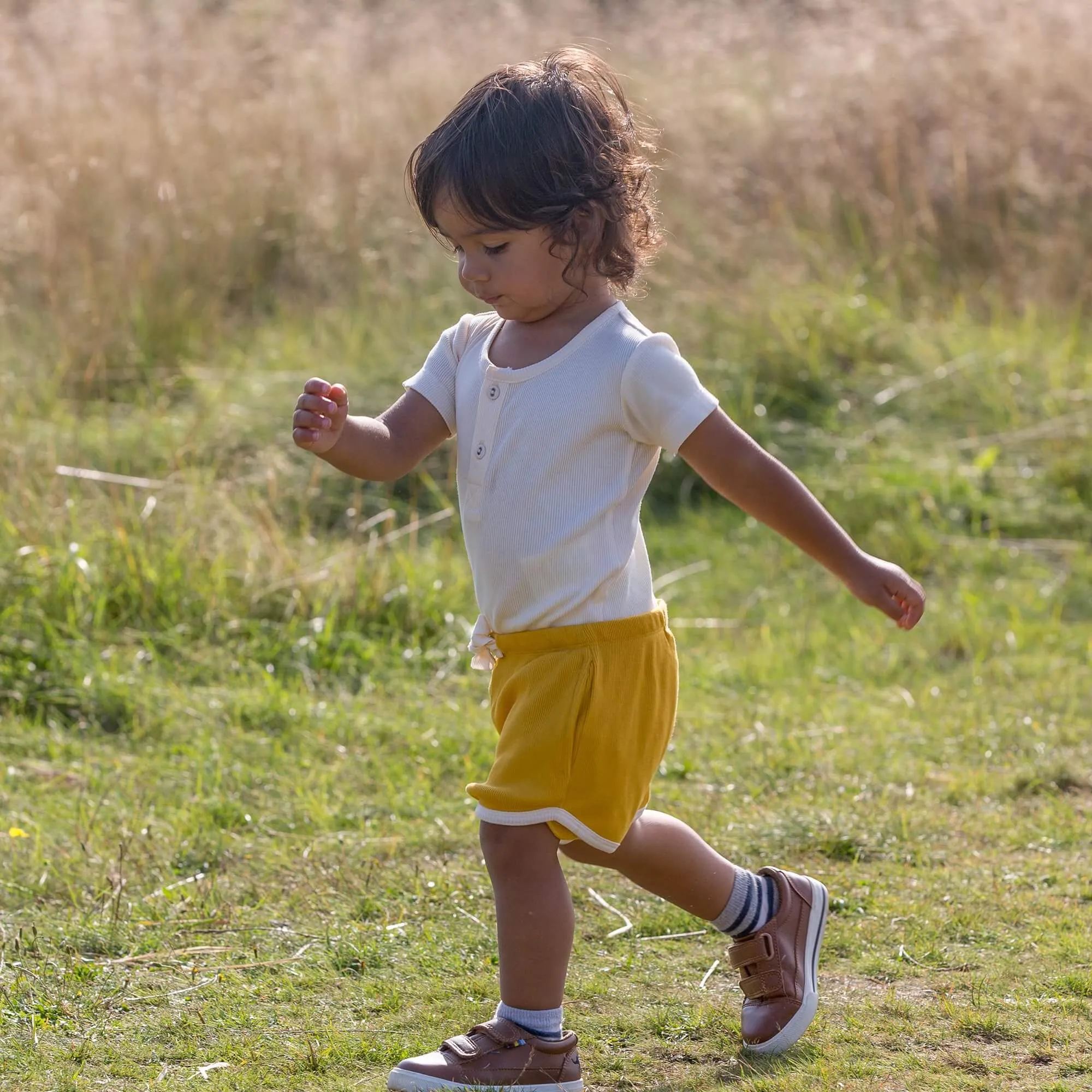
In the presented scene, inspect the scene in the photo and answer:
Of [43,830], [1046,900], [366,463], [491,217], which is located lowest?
[43,830]

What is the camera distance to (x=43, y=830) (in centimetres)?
353

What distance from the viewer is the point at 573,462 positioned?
2504mm

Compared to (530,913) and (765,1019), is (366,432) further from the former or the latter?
(765,1019)

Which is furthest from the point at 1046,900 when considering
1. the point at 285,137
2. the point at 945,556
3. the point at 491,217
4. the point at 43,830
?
the point at 285,137

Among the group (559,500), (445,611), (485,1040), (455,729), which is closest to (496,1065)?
(485,1040)

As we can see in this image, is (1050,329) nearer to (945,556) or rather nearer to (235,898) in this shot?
(945,556)

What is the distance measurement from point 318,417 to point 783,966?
3.93ft

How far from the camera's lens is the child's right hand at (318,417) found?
249 cm

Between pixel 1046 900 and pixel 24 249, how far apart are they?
15.9 feet

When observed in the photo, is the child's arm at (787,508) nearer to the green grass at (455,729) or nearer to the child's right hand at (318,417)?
the child's right hand at (318,417)

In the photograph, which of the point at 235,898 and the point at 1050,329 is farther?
the point at 1050,329

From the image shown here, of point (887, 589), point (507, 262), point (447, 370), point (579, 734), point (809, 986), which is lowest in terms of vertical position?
point (809, 986)

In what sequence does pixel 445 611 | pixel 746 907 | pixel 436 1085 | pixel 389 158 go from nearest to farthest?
pixel 436 1085, pixel 746 907, pixel 445 611, pixel 389 158

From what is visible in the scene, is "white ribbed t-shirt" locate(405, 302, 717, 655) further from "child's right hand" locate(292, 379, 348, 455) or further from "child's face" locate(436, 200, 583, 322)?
"child's right hand" locate(292, 379, 348, 455)
